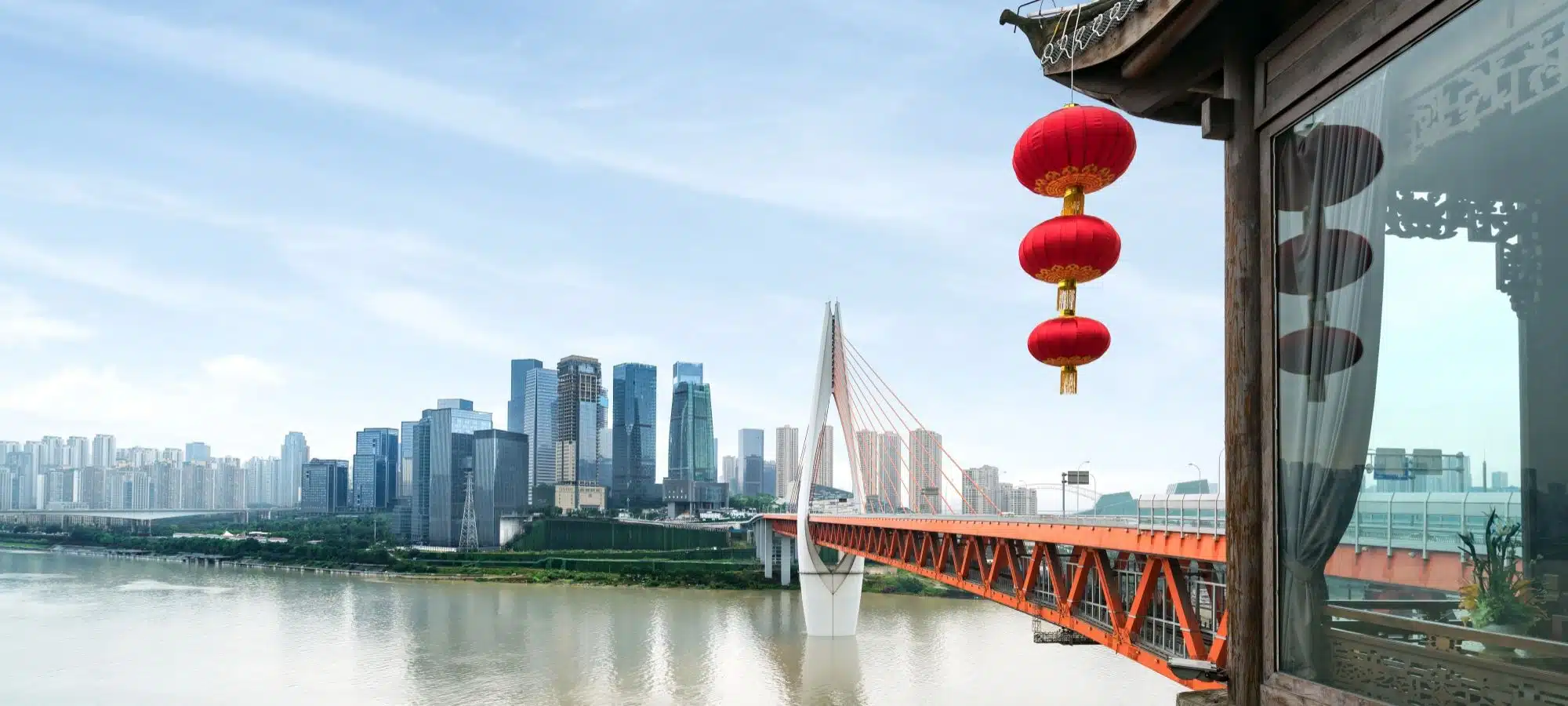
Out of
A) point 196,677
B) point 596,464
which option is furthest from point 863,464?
point 596,464

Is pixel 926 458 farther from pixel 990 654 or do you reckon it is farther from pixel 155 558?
pixel 155 558

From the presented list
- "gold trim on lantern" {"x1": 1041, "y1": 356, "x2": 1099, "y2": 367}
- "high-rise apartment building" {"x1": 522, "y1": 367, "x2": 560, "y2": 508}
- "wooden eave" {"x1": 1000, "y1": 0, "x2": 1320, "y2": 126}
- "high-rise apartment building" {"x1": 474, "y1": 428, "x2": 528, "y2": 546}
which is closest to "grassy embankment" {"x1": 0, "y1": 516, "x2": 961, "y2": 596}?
"high-rise apartment building" {"x1": 474, "y1": 428, "x2": 528, "y2": 546}

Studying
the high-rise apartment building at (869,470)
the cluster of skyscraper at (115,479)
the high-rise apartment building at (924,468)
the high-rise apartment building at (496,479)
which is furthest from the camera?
the cluster of skyscraper at (115,479)

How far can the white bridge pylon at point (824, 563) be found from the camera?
23.7 metres

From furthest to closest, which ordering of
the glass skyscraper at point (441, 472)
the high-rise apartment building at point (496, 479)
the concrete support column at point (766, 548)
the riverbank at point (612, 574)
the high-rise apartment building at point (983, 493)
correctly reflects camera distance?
the glass skyscraper at point (441, 472) → the high-rise apartment building at point (496, 479) → the concrete support column at point (766, 548) → the riverbank at point (612, 574) → the high-rise apartment building at point (983, 493)

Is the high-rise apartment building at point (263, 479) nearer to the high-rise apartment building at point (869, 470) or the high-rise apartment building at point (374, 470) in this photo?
the high-rise apartment building at point (374, 470)

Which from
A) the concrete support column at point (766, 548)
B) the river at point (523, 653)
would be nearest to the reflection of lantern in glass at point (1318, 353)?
the river at point (523, 653)

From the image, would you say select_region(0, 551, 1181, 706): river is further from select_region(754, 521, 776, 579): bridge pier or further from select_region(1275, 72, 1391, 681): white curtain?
select_region(1275, 72, 1391, 681): white curtain

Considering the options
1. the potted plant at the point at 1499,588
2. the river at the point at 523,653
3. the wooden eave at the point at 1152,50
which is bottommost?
the river at the point at 523,653

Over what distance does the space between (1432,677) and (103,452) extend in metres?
118

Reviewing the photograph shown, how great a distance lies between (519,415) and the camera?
282ft

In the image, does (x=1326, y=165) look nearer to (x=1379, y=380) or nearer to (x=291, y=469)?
(x=1379, y=380)

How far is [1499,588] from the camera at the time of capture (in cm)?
191

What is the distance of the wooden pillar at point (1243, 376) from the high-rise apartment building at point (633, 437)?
76.1m
